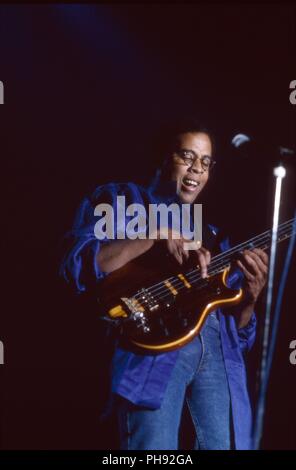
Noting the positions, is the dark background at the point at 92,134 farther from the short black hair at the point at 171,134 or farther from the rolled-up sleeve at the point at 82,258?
the rolled-up sleeve at the point at 82,258

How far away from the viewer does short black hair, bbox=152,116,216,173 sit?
2816mm

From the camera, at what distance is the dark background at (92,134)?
2670 mm

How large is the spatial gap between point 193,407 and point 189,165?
1.52 meters

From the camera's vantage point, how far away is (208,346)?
213cm

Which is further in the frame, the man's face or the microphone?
the man's face

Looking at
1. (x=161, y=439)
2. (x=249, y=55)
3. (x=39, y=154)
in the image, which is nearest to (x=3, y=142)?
(x=39, y=154)

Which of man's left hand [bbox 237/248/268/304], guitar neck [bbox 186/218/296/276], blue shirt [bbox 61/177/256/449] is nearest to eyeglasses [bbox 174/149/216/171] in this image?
blue shirt [bbox 61/177/256/449]

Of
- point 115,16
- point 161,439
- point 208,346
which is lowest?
point 161,439

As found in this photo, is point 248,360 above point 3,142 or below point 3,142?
below

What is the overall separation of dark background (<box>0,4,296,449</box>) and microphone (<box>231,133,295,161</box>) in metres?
1.01

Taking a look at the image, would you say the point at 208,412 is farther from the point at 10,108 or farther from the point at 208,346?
the point at 10,108

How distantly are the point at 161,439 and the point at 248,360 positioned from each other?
4.66 feet

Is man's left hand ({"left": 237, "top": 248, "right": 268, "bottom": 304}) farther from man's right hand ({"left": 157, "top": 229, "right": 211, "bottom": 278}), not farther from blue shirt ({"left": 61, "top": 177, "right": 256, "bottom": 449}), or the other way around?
man's right hand ({"left": 157, "top": 229, "right": 211, "bottom": 278})
